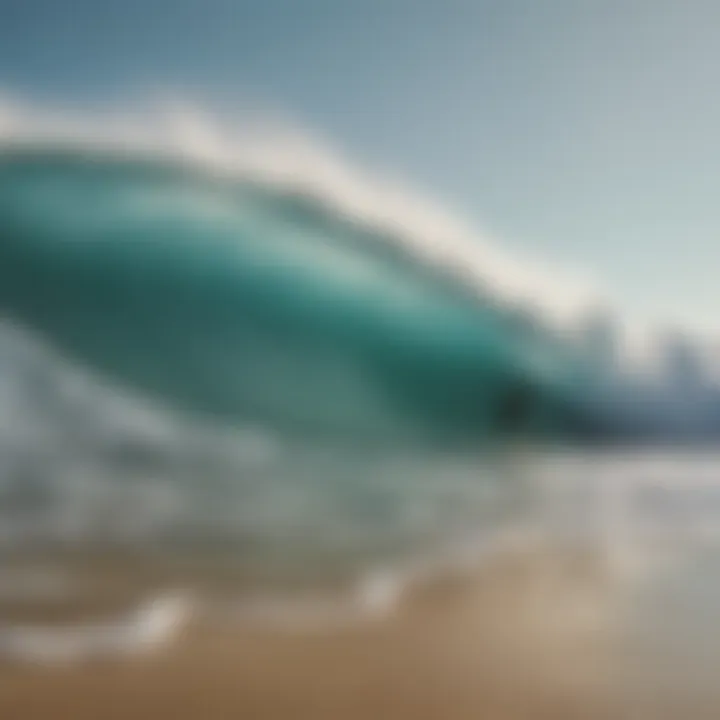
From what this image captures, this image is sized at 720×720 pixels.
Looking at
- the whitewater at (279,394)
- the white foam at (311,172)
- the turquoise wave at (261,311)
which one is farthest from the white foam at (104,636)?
the white foam at (311,172)

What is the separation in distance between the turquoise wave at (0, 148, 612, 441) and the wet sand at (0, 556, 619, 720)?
0.73 ft

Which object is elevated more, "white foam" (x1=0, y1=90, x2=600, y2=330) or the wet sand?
"white foam" (x1=0, y1=90, x2=600, y2=330)

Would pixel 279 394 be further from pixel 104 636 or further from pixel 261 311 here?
pixel 104 636

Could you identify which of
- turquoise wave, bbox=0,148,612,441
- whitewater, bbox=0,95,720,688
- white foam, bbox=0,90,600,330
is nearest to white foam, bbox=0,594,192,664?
whitewater, bbox=0,95,720,688

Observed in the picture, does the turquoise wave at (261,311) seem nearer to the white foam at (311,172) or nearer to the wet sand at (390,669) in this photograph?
the white foam at (311,172)

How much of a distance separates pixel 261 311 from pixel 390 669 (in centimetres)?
49

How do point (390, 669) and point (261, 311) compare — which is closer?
point (390, 669)

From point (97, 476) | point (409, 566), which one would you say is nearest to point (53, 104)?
point (97, 476)

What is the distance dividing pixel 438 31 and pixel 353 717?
904 millimetres

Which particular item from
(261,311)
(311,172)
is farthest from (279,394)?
(311,172)

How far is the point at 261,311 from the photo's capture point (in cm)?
111

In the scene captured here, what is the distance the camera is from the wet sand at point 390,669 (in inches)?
39.0

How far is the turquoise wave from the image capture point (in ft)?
3.61

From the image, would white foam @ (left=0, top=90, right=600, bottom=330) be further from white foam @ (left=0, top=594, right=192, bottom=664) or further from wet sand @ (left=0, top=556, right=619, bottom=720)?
white foam @ (left=0, top=594, right=192, bottom=664)
